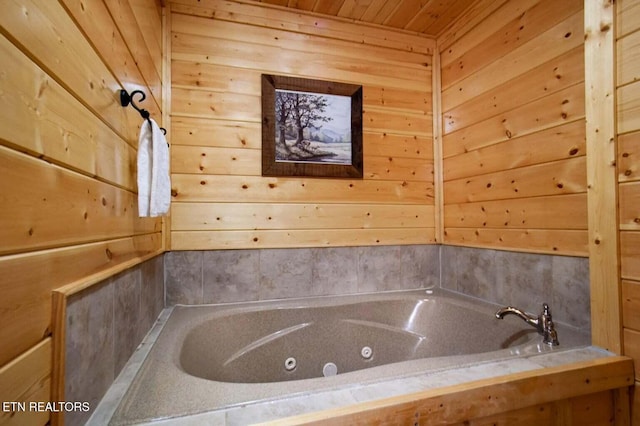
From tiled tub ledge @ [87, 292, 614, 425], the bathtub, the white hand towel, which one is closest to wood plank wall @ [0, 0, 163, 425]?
the white hand towel

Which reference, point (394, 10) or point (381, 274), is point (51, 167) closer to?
point (381, 274)

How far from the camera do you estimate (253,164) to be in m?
1.84

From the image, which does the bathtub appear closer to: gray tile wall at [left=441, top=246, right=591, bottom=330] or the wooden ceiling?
gray tile wall at [left=441, top=246, right=591, bottom=330]

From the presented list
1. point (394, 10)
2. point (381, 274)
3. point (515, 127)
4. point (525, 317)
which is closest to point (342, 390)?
point (525, 317)

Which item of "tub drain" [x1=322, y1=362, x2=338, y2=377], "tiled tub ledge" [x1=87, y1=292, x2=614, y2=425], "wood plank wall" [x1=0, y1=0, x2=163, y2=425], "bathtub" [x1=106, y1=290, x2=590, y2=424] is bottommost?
"tub drain" [x1=322, y1=362, x2=338, y2=377]

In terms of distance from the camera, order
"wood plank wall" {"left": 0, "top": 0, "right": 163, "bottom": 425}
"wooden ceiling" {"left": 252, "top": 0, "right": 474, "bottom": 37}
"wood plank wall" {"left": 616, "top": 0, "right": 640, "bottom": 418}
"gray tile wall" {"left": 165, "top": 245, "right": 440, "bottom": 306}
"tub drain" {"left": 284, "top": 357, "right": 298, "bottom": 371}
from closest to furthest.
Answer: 1. "wood plank wall" {"left": 0, "top": 0, "right": 163, "bottom": 425}
2. "wood plank wall" {"left": 616, "top": 0, "right": 640, "bottom": 418}
3. "tub drain" {"left": 284, "top": 357, "right": 298, "bottom": 371}
4. "gray tile wall" {"left": 165, "top": 245, "right": 440, "bottom": 306}
5. "wooden ceiling" {"left": 252, "top": 0, "right": 474, "bottom": 37}

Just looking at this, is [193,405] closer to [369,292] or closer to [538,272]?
[369,292]

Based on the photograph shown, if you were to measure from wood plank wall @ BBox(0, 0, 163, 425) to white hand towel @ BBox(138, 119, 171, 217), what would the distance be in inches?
2.5

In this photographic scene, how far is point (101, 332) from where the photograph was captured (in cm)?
82

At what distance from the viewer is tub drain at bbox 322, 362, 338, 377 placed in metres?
1.64

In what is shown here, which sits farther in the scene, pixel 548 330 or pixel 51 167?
pixel 548 330

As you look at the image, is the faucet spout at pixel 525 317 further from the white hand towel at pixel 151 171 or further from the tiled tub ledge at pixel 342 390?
the white hand towel at pixel 151 171

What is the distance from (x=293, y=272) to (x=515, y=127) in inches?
62.4

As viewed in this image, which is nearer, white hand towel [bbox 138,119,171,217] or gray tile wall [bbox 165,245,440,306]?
white hand towel [bbox 138,119,171,217]
